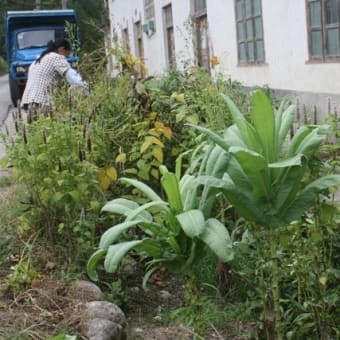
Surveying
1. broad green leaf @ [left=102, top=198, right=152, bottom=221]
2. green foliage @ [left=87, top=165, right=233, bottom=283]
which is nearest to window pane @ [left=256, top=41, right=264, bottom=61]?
broad green leaf @ [left=102, top=198, right=152, bottom=221]

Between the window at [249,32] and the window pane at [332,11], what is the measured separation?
297 cm

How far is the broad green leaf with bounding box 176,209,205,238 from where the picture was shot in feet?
9.45

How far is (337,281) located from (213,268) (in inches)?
44.5

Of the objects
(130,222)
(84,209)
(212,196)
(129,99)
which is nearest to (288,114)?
(212,196)

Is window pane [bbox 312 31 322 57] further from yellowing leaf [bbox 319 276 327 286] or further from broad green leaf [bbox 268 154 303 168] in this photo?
broad green leaf [bbox 268 154 303 168]

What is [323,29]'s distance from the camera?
11.1 m

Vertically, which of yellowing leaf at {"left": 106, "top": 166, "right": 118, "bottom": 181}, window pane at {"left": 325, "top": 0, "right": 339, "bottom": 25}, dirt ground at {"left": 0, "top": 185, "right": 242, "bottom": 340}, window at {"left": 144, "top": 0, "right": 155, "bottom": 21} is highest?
window at {"left": 144, "top": 0, "right": 155, "bottom": 21}

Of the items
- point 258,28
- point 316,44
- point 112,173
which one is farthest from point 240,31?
point 112,173

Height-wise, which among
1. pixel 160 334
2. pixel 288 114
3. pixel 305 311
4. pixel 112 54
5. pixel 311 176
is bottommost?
pixel 160 334

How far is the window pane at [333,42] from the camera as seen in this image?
35.1ft

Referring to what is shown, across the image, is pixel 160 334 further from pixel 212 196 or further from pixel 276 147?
pixel 276 147

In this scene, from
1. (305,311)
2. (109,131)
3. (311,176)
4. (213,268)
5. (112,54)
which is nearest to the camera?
(311,176)

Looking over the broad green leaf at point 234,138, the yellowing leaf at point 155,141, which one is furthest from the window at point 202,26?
the broad green leaf at point 234,138

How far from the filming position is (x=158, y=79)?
22.2 feet
